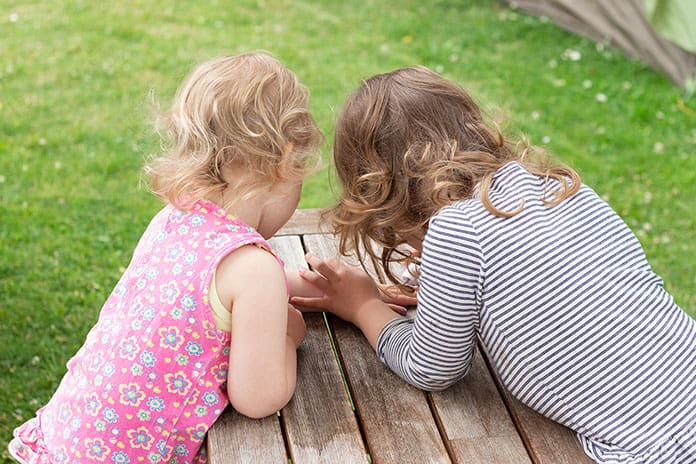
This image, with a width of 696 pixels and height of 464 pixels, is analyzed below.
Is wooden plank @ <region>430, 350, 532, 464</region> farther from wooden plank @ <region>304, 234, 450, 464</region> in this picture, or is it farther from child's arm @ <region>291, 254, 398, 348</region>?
child's arm @ <region>291, 254, 398, 348</region>

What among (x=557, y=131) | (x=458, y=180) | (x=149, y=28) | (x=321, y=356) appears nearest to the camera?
(x=458, y=180)

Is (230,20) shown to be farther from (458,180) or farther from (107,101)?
(458,180)

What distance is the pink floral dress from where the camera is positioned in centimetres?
174

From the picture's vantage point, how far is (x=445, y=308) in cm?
173

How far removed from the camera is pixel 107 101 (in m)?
4.68

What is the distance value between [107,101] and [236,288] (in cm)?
325

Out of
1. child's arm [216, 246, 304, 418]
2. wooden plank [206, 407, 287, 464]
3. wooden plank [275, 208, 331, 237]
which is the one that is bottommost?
wooden plank [275, 208, 331, 237]

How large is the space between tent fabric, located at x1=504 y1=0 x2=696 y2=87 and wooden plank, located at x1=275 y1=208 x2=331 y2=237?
130 inches

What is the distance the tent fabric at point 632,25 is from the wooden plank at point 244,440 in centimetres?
408

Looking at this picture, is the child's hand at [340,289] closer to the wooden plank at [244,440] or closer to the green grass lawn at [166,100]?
the wooden plank at [244,440]

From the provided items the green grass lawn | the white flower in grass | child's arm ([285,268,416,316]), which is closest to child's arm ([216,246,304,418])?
child's arm ([285,268,416,316])

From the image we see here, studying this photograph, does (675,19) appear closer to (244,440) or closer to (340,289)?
(340,289)

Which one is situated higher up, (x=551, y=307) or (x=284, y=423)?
(x=551, y=307)

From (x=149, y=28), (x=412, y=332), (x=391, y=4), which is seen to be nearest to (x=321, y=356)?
(x=412, y=332)
